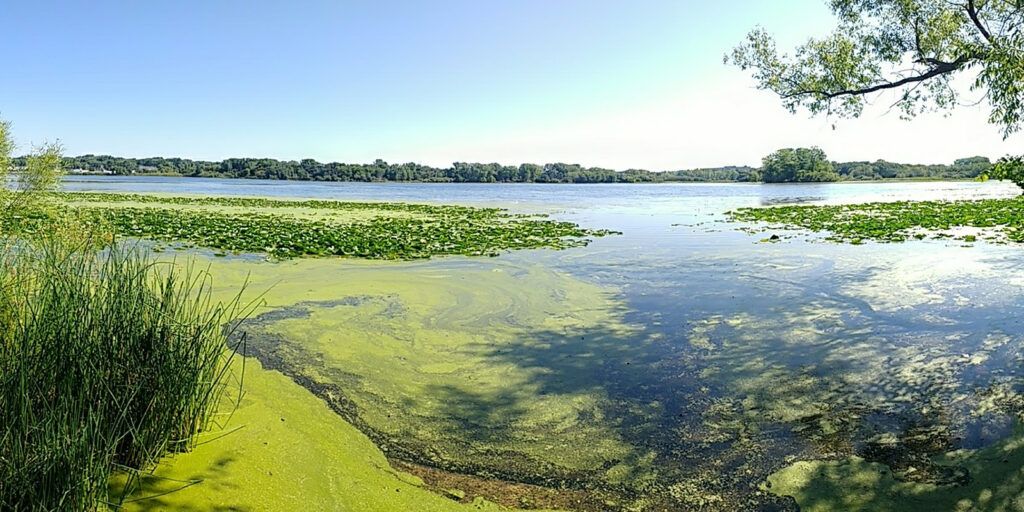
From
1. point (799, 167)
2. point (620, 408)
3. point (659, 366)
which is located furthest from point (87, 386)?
point (799, 167)

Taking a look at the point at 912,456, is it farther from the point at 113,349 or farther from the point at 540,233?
the point at 540,233

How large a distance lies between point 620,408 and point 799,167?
95433 mm

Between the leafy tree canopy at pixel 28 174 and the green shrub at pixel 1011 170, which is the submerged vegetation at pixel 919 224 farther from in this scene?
the leafy tree canopy at pixel 28 174

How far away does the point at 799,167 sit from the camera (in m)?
88.1

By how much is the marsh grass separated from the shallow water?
3.95 feet

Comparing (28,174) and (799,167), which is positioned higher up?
(799,167)

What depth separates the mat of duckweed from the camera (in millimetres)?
2992

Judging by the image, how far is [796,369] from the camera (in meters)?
4.83

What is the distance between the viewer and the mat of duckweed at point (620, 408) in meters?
2.99

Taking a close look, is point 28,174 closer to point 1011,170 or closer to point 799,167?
point 1011,170

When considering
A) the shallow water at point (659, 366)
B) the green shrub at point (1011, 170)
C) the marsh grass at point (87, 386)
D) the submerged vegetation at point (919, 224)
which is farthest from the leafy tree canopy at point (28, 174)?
the submerged vegetation at point (919, 224)

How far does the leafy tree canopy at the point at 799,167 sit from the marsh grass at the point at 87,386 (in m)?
96.1

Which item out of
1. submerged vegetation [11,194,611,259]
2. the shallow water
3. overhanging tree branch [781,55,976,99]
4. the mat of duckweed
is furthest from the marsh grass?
overhanging tree branch [781,55,976,99]

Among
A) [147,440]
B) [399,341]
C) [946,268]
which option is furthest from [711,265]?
[147,440]
